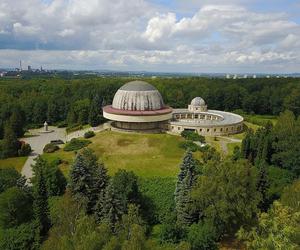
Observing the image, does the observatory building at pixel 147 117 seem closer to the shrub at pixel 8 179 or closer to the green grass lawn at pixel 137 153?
the green grass lawn at pixel 137 153

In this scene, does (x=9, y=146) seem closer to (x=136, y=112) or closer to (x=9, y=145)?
(x=9, y=145)

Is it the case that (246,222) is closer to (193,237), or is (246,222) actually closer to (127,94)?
(193,237)

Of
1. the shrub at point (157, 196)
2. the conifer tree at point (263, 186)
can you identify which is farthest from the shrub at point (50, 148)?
the conifer tree at point (263, 186)

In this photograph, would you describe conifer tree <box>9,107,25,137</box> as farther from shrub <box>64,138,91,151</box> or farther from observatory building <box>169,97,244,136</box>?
observatory building <box>169,97,244,136</box>

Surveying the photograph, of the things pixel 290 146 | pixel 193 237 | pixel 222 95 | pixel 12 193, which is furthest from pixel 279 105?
pixel 12 193

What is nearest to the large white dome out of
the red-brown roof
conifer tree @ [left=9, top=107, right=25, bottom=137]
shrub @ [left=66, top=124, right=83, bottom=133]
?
the red-brown roof

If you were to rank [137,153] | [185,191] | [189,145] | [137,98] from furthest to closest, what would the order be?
[137,98], [189,145], [137,153], [185,191]

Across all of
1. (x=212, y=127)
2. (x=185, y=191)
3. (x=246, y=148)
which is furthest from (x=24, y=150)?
(x=246, y=148)
